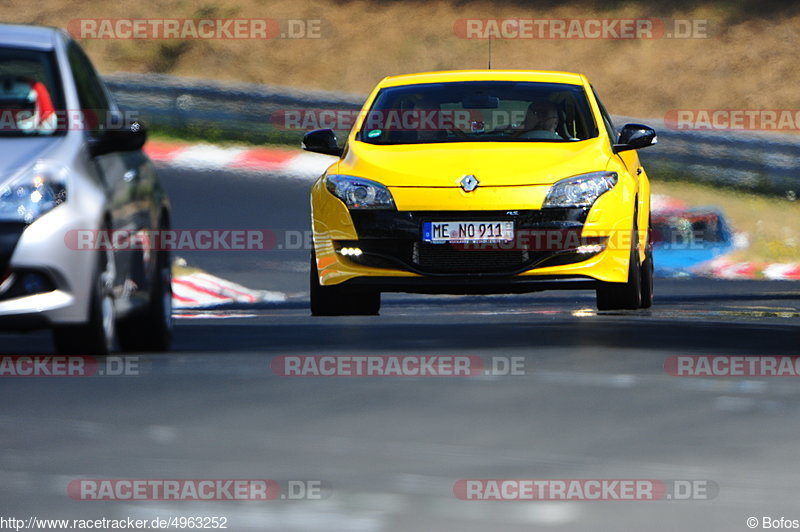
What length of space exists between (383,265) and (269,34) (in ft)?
93.0

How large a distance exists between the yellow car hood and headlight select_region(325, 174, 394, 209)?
0.04 metres

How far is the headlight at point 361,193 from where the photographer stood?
11828mm

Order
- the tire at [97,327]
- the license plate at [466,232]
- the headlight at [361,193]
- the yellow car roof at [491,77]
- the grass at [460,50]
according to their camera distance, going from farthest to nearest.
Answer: the grass at [460,50] < the yellow car roof at [491,77] < the headlight at [361,193] < the license plate at [466,232] < the tire at [97,327]

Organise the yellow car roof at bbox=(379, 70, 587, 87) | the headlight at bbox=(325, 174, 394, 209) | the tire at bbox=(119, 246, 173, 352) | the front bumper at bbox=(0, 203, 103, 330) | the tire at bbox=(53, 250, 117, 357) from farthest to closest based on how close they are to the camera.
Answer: the yellow car roof at bbox=(379, 70, 587, 87) < the headlight at bbox=(325, 174, 394, 209) < the tire at bbox=(119, 246, 173, 352) < the tire at bbox=(53, 250, 117, 357) < the front bumper at bbox=(0, 203, 103, 330)

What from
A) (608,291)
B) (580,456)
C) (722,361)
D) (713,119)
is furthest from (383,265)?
(713,119)

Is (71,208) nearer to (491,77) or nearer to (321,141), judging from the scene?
(321,141)

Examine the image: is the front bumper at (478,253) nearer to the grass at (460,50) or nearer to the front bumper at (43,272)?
the front bumper at (43,272)

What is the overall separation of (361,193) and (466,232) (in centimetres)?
67

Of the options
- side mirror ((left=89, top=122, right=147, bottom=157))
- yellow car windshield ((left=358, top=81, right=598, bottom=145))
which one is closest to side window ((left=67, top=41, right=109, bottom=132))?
side mirror ((left=89, top=122, right=147, bottom=157))

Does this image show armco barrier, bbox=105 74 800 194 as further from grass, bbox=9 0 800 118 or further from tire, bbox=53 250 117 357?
grass, bbox=9 0 800 118

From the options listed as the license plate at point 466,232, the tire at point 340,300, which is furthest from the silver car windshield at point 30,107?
the tire at point 340,300

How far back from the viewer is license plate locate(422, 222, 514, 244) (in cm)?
1170

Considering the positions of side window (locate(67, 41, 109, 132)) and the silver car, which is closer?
the silver car

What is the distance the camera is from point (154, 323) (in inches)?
401
